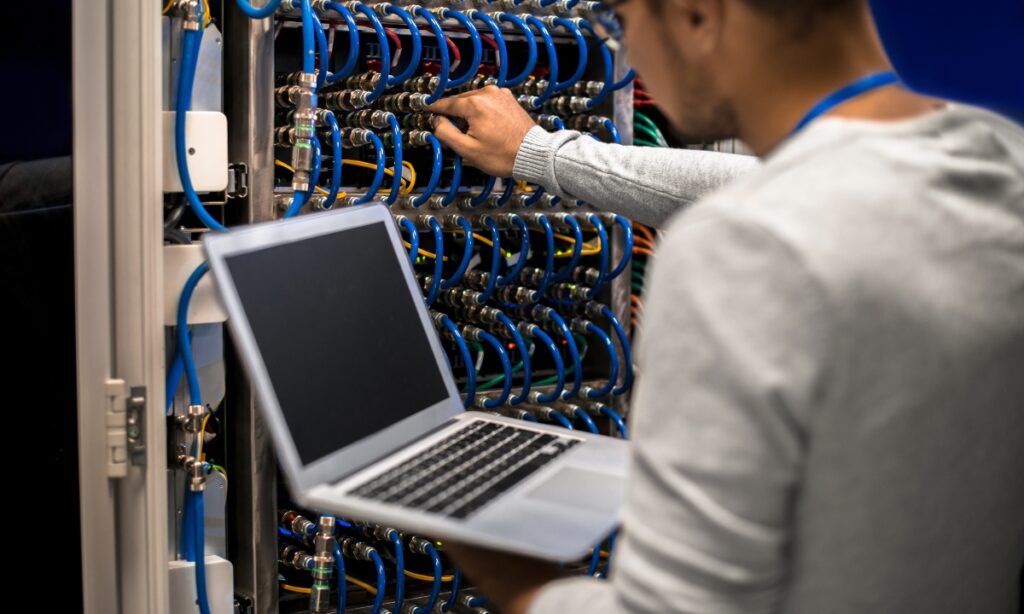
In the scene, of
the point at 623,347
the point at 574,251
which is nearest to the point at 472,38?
the point at 574,251

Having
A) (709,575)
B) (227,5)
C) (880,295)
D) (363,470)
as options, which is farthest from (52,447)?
(880,295)

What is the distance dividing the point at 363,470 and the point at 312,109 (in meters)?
→ 0.71

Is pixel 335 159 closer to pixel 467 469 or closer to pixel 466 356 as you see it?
pixel 466 356

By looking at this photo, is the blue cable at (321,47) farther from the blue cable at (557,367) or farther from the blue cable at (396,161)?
the blue cable at (557,367)

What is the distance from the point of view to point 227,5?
1912mm

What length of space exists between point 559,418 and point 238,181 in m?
0.82

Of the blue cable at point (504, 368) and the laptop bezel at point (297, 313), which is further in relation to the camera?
the blue cable at point (504, 368)

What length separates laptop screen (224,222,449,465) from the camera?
1.33 metres

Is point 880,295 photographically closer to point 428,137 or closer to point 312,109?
point 312,109

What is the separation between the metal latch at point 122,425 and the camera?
5.44 ft

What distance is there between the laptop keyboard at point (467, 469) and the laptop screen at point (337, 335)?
9cm

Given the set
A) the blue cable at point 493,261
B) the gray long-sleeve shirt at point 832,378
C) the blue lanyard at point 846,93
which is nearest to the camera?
the gray long-sleeve shirt at point 832,378

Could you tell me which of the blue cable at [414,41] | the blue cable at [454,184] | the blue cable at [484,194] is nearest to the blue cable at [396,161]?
the blue cable at [414,41]

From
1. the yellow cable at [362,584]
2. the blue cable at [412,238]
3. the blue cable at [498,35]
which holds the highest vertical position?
the blue cable at [498,35]
